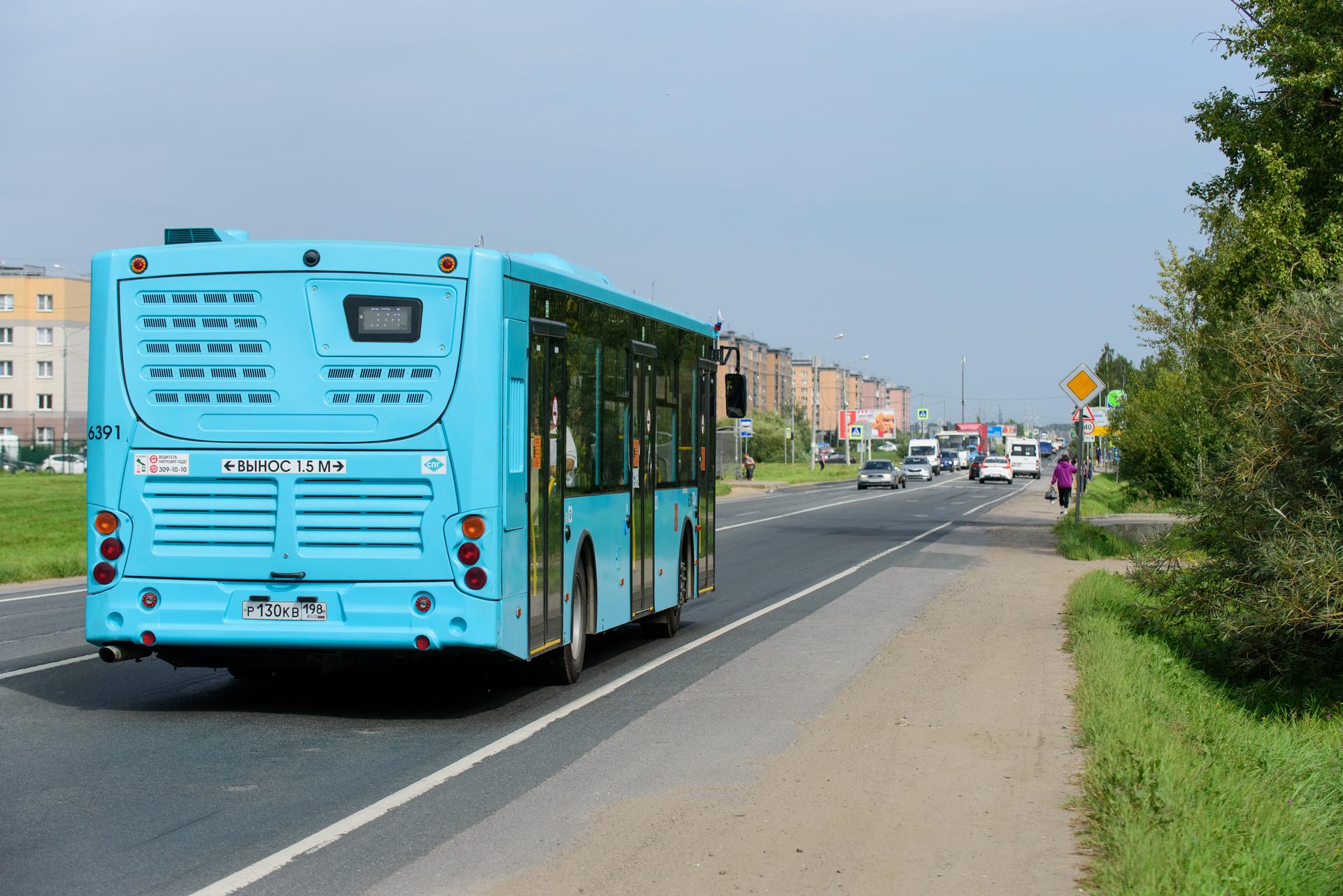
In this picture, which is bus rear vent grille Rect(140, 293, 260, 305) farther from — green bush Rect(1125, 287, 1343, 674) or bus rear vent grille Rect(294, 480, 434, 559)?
green bush Rect(1125, 287, 1343, 674)

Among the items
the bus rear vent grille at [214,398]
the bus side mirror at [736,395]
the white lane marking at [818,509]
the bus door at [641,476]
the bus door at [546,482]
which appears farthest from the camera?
the white lane marking at [818,509]

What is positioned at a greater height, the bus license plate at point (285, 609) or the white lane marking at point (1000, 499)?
the bus license plate at point (285, 609)

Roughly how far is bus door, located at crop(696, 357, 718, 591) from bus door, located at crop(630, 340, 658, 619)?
188 centimetres

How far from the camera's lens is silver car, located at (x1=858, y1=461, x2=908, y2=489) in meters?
71.6

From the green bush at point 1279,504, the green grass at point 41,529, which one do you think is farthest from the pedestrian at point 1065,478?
the green bush at point 1279,504

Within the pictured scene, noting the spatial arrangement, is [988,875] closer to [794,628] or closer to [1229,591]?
[1229,591]

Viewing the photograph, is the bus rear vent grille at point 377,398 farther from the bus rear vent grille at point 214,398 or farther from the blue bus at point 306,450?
the bus rear vent grille at point 214,398

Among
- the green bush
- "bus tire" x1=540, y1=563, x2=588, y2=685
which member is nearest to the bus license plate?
"bus tire" x1=540, y1=563, x2=588, y2=685

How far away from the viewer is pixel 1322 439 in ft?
37.6

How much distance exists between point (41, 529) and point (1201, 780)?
29.8 metres

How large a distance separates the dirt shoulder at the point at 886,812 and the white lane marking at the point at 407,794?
39.6 inches

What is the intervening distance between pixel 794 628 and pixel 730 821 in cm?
846

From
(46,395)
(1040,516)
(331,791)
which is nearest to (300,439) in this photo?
(331,791)

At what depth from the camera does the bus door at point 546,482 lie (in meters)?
9.59
